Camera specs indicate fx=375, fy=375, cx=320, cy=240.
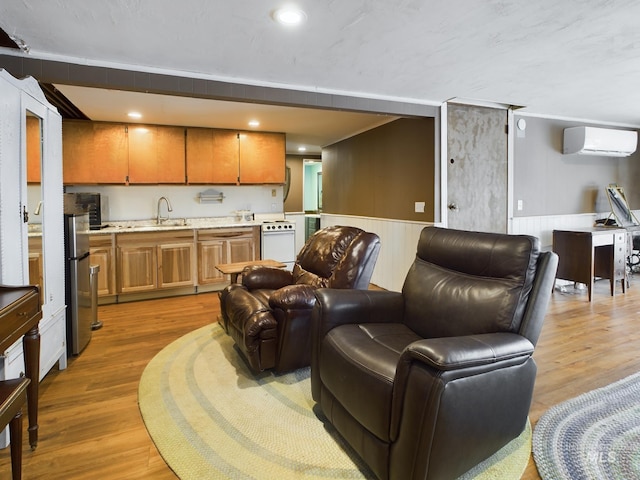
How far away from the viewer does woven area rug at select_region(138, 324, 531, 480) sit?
166 cm

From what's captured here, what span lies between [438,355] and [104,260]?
14.0ft

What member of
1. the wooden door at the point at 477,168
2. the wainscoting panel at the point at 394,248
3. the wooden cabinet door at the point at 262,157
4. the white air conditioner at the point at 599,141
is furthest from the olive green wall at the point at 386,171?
the white air conditioner at the point at 599,141

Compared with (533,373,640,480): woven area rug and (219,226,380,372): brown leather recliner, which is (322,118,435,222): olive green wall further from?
(533,373,640,480): woven area rug

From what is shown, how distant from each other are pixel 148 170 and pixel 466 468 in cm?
481

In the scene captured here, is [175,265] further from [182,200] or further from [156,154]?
[156,154]

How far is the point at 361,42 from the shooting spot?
2510mm

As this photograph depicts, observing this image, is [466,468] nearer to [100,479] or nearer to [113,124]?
[100,479]

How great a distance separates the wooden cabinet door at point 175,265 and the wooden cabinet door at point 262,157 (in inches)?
52.8

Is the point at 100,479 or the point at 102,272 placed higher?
the point at 102,272

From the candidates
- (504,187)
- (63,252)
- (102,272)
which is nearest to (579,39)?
(504,187)

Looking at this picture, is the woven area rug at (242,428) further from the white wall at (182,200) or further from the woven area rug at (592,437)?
the white wall at (182,200)

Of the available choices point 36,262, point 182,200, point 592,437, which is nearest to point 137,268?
point 182,200

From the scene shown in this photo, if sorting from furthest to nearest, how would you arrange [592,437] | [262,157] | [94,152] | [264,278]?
[262,157] < [94,152] < [264,278] < [592,437]

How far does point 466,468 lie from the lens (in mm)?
1502
